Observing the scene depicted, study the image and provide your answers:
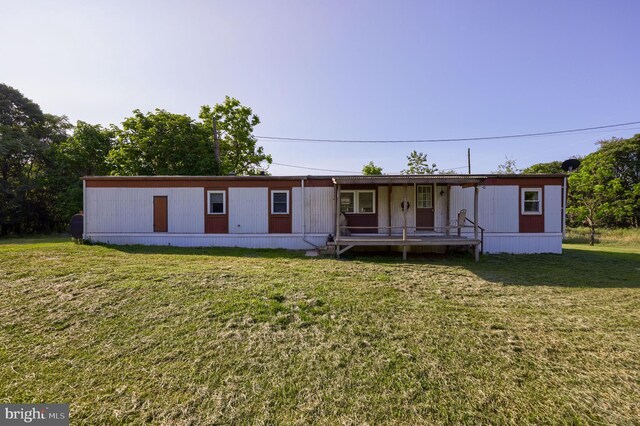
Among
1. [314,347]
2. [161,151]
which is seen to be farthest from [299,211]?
[161,151]

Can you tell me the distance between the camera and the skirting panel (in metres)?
11.6

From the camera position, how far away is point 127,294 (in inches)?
210

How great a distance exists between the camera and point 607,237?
19531mm

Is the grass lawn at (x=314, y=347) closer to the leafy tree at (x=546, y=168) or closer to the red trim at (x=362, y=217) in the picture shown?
the red trim at (x=362, y=217)

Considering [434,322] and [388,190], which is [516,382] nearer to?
[434,322]

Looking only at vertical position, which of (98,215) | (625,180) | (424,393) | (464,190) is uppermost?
(625,180)

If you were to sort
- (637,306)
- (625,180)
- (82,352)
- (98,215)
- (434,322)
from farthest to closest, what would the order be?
(625,180)
(98,215)
(637,306)
(434,322)
(82,352)

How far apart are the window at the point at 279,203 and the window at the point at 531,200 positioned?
9466mm

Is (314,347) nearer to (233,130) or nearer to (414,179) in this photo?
(414,179)

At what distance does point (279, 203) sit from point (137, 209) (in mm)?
5959

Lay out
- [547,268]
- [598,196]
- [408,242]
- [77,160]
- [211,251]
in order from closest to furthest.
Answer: [547,268], [408,242], [211,251], [598,196], [77,160]

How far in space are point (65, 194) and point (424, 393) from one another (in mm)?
27267

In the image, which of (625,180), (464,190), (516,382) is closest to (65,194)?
(464,190)

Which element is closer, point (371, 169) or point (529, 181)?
point (529, 181)
